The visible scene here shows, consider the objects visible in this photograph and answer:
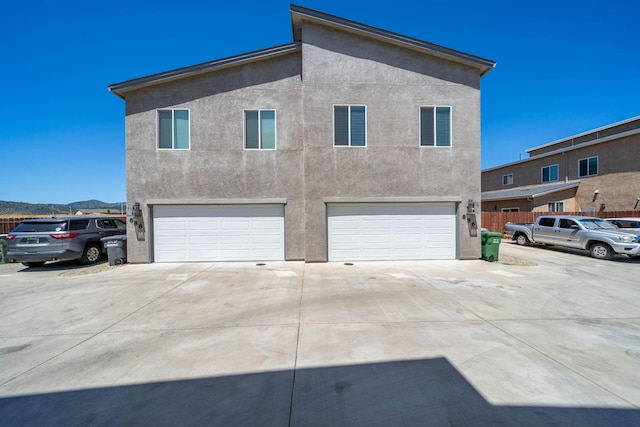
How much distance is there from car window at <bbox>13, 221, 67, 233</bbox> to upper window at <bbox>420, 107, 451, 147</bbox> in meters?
13.0

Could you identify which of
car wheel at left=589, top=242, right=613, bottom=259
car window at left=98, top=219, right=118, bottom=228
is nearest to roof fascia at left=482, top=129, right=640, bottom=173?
car wheel at left=589, top=242, right=613, bottom=259

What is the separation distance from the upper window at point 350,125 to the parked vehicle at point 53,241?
9.60 metres

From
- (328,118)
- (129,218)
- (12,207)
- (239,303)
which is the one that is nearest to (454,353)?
(239,303)

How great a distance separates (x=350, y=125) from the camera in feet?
33.8

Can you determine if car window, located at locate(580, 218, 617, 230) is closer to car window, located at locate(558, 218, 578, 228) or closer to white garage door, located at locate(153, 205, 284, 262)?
A: car window, located at locate(558, 218, 578, 228)

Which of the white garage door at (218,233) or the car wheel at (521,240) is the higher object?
the white garage door at (218,233)

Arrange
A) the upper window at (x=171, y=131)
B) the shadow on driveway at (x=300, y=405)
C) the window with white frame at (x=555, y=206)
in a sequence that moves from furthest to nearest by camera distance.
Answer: the window with white frame at (x=555, y=206)
the upper window at (x=171, y=131)
the shadow on driveway at (x=300, y=405)

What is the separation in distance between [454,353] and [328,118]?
851 centimetres

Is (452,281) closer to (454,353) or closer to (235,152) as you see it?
(454,353)

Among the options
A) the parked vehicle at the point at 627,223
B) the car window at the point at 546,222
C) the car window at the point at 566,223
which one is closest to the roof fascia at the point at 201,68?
the car window at the point at 566,223

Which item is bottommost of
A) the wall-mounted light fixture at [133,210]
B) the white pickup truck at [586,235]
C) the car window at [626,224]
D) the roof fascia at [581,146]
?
the white pickup truck at [586,235]

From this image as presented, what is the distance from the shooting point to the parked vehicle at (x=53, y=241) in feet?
29.4

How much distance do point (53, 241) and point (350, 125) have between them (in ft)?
35.4

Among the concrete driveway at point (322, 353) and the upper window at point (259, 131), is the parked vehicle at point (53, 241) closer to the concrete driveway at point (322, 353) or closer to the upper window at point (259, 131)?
the concrete driveway at point (322, 353)
